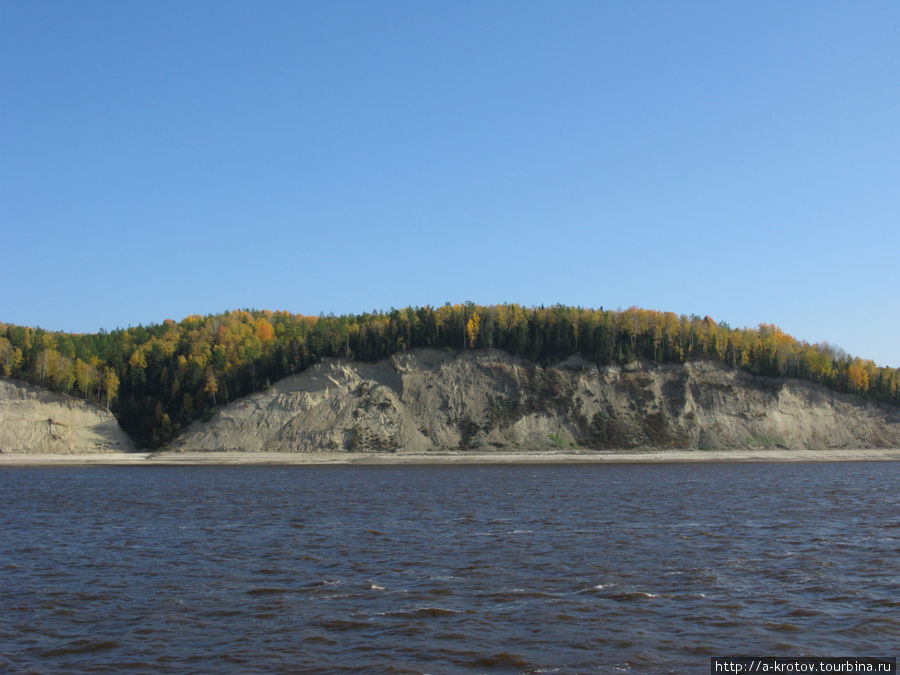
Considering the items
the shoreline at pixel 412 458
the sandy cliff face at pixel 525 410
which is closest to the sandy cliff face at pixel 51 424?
the shoreline at pixel 412 458

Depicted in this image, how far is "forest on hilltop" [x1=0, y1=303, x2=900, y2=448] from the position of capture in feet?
333

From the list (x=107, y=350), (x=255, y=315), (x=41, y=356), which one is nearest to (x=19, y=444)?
(x=41, y=356)

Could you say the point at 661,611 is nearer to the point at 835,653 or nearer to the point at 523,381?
the point at 835,653

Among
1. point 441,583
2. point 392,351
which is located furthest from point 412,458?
point 441,583

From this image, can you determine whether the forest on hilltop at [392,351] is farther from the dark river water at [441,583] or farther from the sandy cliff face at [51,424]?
the dark river water at [441,583]

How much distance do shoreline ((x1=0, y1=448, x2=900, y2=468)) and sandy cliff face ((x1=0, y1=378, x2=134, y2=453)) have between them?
263 cm

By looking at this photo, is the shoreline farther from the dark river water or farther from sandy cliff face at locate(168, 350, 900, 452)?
the dark river water

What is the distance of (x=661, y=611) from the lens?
59.2ft

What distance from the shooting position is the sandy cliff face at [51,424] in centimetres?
9069

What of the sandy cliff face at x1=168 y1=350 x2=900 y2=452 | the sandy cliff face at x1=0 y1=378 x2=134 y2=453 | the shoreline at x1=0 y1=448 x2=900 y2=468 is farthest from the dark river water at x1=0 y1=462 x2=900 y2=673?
the sandy cliff face at x1=0 y1=378 x2=134 y2=453

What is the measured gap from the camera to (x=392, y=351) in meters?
105

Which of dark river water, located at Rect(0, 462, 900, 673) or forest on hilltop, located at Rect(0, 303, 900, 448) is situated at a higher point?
forest on hilltop, located at Rect(0, 303, 900, 448)

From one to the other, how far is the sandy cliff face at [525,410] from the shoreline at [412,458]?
3174mm

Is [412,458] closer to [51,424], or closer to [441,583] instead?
[51,424]
